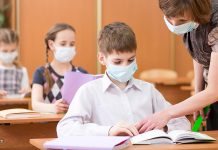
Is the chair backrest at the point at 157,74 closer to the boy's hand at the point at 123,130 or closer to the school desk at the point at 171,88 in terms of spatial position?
the school desk at the point at 171,88

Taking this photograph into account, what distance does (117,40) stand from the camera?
240cm

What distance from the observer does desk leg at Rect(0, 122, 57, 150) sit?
3.07 m

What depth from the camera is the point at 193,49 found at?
243 cm

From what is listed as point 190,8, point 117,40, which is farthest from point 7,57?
point 190,8

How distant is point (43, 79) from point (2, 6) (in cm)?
324

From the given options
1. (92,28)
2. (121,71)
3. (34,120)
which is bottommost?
(34,120)

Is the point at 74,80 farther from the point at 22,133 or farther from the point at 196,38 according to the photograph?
the point at 196,38

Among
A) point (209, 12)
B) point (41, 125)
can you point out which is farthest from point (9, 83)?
point (209, 12)

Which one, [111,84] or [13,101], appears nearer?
[111,84]

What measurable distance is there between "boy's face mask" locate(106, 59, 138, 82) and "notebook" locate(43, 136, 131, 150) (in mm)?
529

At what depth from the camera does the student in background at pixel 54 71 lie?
358 cm

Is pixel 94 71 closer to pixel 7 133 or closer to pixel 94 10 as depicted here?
pixel 94 10

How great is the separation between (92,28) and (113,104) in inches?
192

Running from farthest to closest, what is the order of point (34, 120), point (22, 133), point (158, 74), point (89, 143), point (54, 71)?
point (158, 74), point (54, 71), point (22, 133), point (34, 120), point (89, 143)
